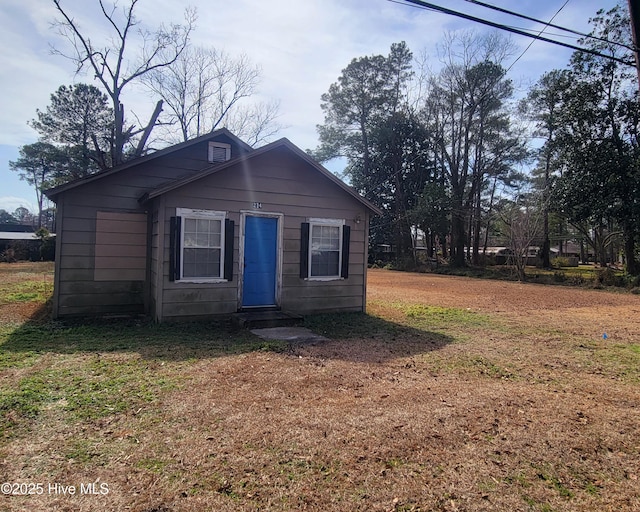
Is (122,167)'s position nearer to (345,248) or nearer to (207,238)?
(207,238)

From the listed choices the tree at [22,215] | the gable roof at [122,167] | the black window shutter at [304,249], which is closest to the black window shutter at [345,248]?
the black window shutter at [304,249]

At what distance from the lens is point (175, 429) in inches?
127

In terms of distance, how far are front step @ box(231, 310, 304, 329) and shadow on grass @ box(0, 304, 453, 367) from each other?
0.51 ft

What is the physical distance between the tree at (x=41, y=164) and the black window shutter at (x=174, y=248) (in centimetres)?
2633

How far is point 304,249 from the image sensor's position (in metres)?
8.34

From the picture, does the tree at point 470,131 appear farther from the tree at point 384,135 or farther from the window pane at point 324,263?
the window pane at point 324,263

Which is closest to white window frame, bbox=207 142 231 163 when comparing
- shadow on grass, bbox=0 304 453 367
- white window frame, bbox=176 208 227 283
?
white window frame, bbox=176 208 227 283

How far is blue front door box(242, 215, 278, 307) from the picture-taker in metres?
7.93

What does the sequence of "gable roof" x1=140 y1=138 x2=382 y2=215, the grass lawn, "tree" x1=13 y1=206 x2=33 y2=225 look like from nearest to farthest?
the grass lawn → "gable roof" x1=140 y1=138 x2=382 y2=215 → "tree" x1=13 y1=206 x2=33 y2=225

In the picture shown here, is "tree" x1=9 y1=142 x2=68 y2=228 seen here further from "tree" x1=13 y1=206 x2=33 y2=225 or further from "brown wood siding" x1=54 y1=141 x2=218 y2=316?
"brown wood siding" x1=54 y1=141 x2=218 y2=316

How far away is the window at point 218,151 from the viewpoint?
9.50m

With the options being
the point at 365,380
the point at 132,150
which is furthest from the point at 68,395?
the point at 132,150

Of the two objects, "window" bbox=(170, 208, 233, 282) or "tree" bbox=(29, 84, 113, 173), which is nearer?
"window" bbox=(170, 208, 233, 282)

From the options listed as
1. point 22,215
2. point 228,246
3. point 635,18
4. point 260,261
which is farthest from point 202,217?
point 22,215
